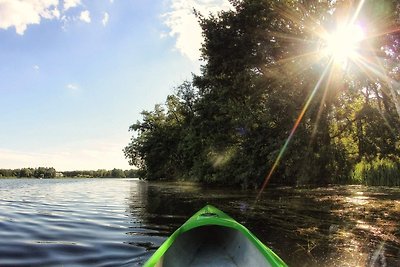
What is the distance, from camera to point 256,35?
837 inches

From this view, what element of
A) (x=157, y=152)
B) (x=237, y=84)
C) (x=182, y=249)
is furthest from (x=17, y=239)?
(x=157, y=152)

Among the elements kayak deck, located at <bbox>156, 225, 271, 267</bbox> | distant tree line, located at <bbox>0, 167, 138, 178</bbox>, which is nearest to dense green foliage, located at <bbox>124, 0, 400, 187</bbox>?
kayak deck, located at <bbox>156, 225, 271, 267</bbox>

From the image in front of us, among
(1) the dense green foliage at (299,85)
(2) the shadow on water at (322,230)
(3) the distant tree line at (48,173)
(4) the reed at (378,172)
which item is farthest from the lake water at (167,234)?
(3) the distant tree line at (48,173)

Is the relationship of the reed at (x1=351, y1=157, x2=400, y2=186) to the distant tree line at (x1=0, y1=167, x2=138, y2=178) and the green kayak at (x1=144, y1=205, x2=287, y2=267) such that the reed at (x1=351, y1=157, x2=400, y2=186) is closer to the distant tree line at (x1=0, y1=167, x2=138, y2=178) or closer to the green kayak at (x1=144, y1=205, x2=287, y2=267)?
the green kayak at (x1=144, y1=205, x2=287, y2=267)

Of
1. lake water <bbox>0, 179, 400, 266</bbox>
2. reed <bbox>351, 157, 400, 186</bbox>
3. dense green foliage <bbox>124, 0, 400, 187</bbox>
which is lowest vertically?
lake water <bbox>0, 179, 400, 266</bbox>

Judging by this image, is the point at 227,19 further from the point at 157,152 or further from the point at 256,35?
the point at 157,152

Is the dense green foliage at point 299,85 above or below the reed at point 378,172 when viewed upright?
above

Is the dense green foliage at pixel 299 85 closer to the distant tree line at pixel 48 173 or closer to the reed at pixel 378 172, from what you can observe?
the reed at pixel 378 172

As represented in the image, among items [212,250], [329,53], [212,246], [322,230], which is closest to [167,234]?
[212,246]

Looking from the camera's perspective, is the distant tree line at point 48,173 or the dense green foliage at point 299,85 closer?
the dense green foliage at point 299,85

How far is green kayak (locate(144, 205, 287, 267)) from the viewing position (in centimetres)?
555

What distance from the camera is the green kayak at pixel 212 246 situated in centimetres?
555

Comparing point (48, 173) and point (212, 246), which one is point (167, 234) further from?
point (48, 173)

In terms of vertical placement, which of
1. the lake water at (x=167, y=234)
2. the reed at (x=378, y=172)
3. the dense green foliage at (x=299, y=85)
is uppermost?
the dense green foliage at (x=299, y=85)
